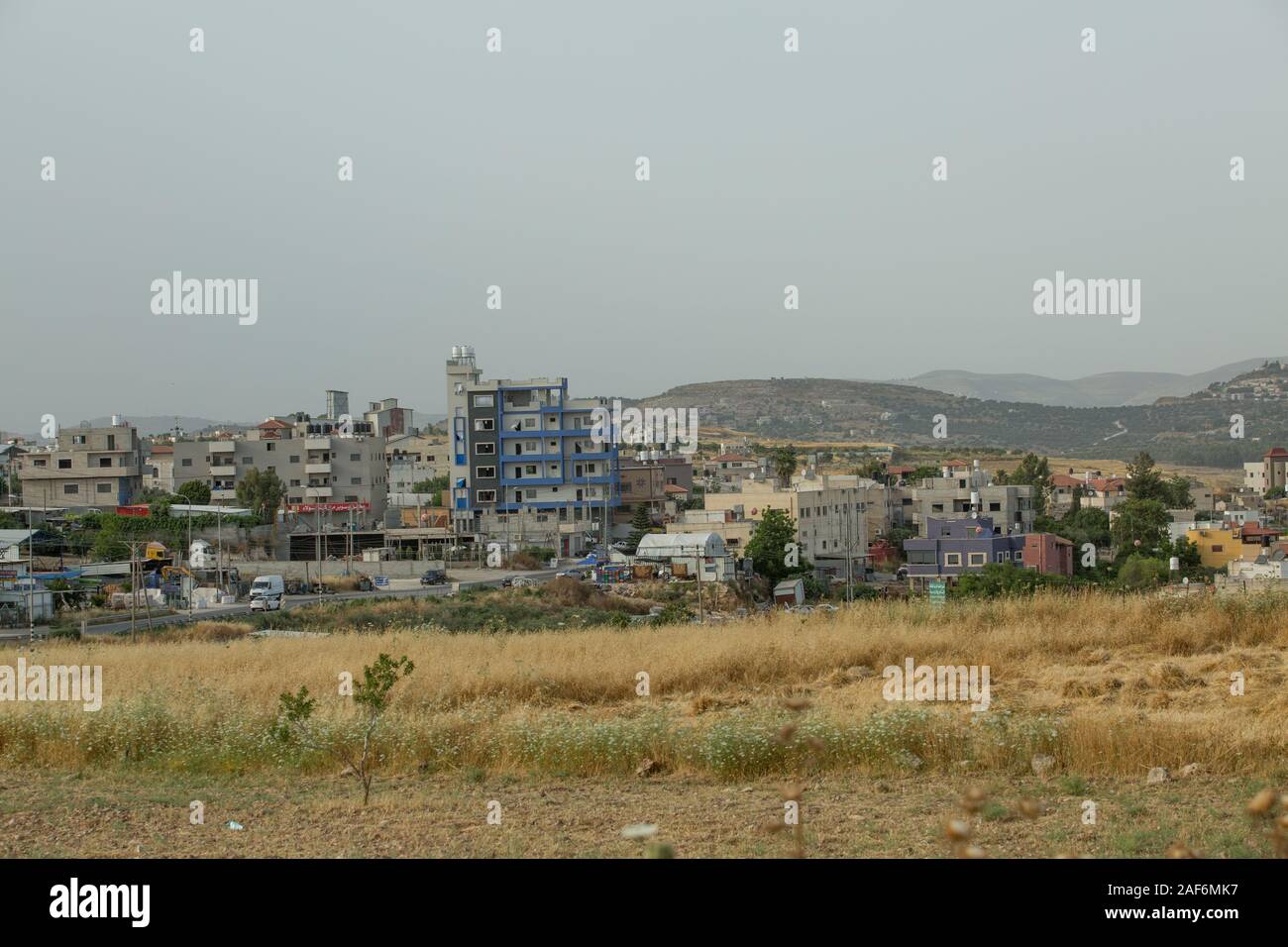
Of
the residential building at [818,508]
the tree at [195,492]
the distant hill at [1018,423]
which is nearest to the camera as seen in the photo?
the residential building at [818,508]

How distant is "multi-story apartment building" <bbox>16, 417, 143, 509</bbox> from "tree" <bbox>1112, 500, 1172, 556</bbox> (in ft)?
158

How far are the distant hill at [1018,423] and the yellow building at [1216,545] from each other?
72663 mm

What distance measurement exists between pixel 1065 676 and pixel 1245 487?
3649 inches

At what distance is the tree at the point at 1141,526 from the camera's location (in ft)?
165

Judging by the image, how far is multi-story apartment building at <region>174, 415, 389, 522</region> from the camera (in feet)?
221

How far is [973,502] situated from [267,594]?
3222 centimetres

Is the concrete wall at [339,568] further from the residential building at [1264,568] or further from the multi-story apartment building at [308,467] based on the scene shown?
the residential building at [1264,568]

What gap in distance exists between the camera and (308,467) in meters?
67.6

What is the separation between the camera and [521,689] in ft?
41.1

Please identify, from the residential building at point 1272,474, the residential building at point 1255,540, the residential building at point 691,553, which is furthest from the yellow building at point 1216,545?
the residential building at point 1272,474

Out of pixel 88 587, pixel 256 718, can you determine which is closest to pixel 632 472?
pixel 88 587

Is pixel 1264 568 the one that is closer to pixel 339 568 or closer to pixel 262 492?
pixel 339 568

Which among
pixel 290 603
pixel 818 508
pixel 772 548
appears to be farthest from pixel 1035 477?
pixel 290 603
